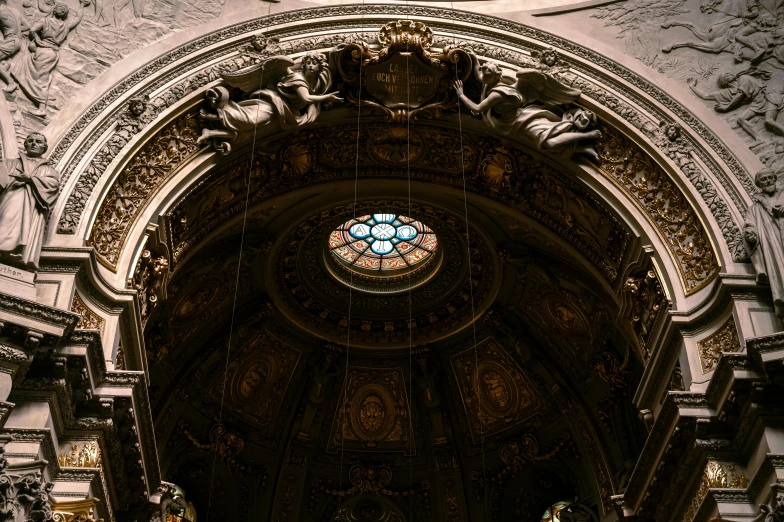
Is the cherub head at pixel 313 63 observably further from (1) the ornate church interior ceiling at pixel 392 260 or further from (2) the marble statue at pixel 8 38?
(2) the marble statue at pixel 8 38

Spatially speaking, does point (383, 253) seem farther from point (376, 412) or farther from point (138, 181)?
point (138, 181)

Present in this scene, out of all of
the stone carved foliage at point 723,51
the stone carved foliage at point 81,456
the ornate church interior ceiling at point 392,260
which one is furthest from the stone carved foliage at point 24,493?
the stone carved foliage at point 723,51

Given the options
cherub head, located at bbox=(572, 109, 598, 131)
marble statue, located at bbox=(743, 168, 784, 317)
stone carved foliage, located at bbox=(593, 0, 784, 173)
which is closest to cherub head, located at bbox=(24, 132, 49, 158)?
cherub head, located at bbox=(572, 109, 598, 131)

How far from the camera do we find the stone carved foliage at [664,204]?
44.7 feet

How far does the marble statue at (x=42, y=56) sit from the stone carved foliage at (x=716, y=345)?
8855mm

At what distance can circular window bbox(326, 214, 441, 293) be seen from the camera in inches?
821

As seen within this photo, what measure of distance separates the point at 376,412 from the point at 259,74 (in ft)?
28.6

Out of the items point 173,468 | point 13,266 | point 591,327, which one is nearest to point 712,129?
point 591,327

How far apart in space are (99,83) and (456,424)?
33.1 feet

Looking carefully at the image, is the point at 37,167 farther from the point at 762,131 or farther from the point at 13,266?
the point at 762,131

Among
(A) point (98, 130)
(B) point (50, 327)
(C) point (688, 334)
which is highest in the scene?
(A) point (98, 130)

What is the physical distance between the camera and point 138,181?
14.0 meters

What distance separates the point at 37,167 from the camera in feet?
42.0

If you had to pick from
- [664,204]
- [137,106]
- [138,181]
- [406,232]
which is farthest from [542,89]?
[406,232]
